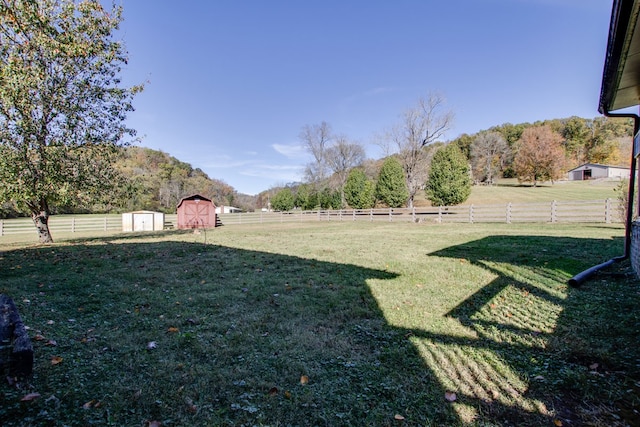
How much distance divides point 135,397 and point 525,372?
305 cm

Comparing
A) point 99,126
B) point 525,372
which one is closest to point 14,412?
point 525,372

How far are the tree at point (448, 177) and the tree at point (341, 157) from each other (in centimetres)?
1794

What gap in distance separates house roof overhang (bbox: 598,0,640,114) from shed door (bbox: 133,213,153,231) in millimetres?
27754

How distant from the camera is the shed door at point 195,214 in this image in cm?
2656

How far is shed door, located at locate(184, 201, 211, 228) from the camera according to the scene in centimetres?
2656

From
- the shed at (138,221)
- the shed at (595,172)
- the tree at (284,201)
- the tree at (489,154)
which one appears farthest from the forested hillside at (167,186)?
the shed at (595,172)

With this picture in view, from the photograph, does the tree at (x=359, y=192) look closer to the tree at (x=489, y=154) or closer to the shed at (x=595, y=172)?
the tree at (x=489, y=154)

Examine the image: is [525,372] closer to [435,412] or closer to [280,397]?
[435,412]

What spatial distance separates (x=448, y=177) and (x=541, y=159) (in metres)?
28.1

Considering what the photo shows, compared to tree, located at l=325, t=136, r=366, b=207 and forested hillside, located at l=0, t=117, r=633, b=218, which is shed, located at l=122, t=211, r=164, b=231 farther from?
tree, located at l=325, t=136, r=366, b=207

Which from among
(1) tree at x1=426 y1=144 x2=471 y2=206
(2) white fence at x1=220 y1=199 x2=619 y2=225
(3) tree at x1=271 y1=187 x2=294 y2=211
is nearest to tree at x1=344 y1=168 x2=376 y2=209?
(2) white fence at x1=220 y1=199 x2=619 y2=225

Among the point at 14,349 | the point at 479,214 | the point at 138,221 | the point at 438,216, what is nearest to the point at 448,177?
the point at 438,216

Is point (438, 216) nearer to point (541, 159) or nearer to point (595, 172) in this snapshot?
point (541, 159)

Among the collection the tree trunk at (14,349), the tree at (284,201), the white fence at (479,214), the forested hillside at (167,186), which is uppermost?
the forested hillside at (167,186)
